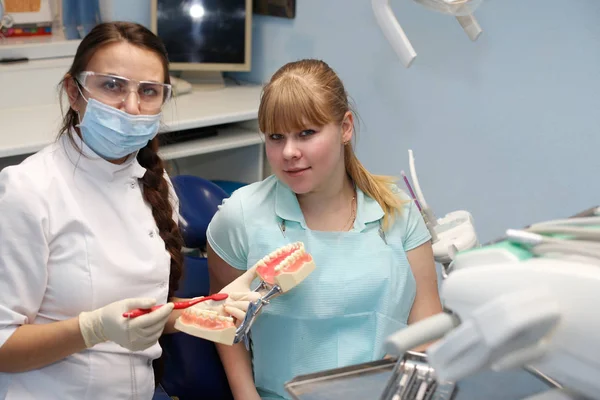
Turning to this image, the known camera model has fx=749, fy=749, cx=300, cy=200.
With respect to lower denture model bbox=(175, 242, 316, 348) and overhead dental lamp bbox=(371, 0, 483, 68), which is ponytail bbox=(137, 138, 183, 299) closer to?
lower denture model bbox=(175, 242, 316, 348)

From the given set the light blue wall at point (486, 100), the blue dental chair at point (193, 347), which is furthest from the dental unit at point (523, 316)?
the light blue wall at point (486, 100)

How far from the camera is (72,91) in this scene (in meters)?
1.52

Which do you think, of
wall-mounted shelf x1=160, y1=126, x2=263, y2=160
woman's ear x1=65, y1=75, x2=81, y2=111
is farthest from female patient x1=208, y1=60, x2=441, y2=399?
wall-mounted shelf x1=160, y1=126, x2=263, y2=160

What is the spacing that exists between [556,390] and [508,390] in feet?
0.41

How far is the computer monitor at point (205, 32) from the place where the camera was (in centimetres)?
306

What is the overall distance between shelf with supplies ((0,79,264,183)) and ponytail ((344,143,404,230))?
2.88ft

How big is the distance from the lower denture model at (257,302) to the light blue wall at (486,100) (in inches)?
43.8

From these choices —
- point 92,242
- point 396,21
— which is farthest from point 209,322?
point 396,21

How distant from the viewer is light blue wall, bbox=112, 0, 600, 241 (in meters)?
2.21

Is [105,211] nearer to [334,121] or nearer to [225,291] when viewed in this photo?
[225,291]

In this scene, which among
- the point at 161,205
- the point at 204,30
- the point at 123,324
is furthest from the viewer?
the point at 204,30

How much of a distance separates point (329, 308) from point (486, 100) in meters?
1.16

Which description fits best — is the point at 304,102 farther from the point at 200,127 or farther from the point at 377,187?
the point at 200,127

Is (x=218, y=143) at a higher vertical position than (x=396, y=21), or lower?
lower
